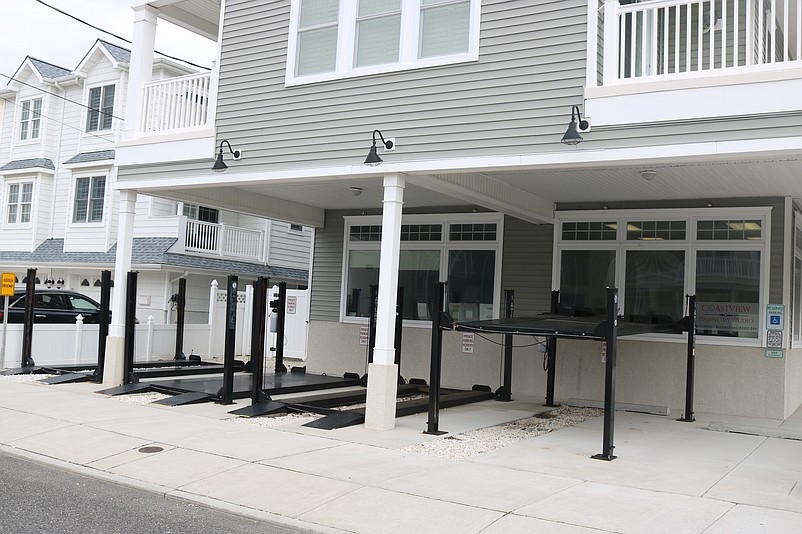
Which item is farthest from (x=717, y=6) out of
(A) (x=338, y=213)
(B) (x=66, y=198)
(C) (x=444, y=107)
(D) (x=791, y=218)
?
(B) (x=66, y=198)

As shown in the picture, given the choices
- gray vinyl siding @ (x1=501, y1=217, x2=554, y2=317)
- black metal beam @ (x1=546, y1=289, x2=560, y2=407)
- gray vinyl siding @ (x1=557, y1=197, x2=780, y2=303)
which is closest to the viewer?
gray vinyl siding @ (x1=557, y1=197, x2=780, y2=303)

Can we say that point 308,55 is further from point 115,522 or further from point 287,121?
point 115,522

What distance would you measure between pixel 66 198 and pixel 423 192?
16.8 m

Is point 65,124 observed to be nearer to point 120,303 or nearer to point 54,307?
point 54,307

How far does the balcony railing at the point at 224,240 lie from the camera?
2252cm

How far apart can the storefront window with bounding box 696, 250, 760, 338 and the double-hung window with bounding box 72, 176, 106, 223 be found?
18309 millimetres

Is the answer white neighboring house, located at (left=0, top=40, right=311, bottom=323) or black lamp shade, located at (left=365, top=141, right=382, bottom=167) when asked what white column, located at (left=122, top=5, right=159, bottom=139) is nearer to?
black lamp shade, located at (left=365, top=141, right=382, bottom=167)

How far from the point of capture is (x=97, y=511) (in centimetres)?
639

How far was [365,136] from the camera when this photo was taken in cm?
1073

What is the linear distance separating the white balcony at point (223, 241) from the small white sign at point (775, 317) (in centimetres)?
1565

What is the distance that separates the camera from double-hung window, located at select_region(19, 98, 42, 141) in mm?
26844

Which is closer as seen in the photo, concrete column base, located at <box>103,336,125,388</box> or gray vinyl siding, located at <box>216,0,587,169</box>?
gray vinyl siding, located at <box>216,0,587,169</box>

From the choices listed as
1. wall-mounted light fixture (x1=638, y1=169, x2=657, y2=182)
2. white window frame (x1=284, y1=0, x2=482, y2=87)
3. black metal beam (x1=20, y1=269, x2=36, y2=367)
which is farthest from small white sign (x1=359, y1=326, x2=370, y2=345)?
wall-mounted light fixture (x1=638, y1=169, x2=657, y2=182)

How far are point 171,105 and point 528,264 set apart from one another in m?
6.85
